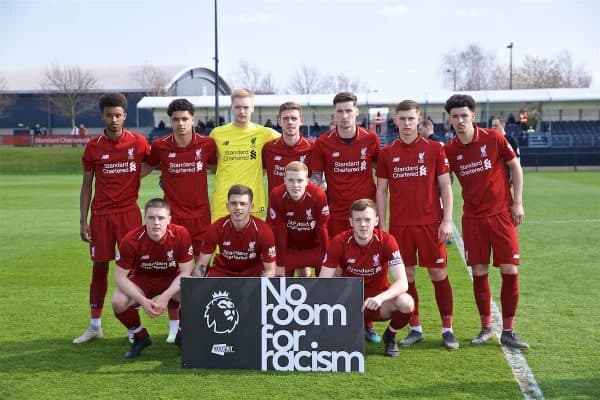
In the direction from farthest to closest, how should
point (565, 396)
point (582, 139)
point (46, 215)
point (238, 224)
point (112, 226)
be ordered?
point (582, 139) → point (46, 215) → point (112, 226) → point (238, 224) → point (565, 396)

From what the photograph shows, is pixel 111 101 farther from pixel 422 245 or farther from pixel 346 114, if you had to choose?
pixel 422 245

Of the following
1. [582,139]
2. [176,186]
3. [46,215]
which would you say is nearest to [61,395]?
[176,186]

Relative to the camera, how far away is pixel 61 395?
169 inches

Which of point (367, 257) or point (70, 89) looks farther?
point (70, 89)

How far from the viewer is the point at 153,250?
17.4 feet

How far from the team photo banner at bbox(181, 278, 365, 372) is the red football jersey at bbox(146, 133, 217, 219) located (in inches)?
47.6

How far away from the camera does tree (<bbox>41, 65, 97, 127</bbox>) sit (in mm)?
58844

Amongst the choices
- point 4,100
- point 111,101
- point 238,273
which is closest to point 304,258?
point 238,273

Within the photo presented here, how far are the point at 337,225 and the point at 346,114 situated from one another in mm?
968

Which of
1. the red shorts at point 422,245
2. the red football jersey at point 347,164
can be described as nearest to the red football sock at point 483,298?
the red shorts at point 422,245

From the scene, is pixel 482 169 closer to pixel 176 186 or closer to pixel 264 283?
pixel 264 283

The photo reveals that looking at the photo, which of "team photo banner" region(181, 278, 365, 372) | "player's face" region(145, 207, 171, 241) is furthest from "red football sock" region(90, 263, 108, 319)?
"team photo banner" region(181, 278, 365, 372)

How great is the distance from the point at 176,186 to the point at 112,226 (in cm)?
65

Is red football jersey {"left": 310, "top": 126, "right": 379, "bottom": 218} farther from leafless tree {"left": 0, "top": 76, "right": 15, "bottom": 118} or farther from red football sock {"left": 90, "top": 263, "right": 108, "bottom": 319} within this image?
leafless tree {"left": 0, "top": 76, "right": 15, "bottom": 118}
